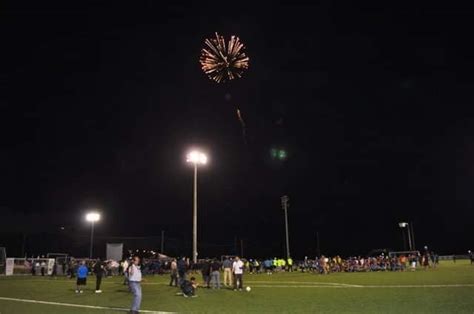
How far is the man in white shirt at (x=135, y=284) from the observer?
49.0 ft

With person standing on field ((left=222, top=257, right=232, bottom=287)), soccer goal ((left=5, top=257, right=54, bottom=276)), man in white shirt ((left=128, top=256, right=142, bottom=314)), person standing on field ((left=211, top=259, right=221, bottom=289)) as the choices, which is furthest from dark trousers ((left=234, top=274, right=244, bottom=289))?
soccer goal ((left=5, top=257, right=54, bottom=276))

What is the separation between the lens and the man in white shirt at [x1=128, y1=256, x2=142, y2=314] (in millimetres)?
14938

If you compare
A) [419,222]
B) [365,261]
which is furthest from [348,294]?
[419,222]

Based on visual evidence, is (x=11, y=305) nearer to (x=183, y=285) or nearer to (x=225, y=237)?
(x=183, y=285)

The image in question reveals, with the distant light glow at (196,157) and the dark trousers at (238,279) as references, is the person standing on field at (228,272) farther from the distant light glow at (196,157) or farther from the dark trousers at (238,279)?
the distant light glow at (196,157)

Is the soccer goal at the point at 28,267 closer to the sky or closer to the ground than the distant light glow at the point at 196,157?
closer to the ground

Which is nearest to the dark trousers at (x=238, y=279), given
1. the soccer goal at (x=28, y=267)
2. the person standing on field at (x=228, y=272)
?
the person standing on field at (x=228, y=272)

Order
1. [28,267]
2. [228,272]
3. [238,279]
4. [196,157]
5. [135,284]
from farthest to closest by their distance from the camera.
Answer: [28,267]
[196,157]
[228,272]
[238,279]
[135,284]

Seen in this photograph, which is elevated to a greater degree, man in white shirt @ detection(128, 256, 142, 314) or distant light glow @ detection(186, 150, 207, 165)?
distant light glow @ detection(186, 150, 207, 165)

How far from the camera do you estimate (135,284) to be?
1523 centimetres

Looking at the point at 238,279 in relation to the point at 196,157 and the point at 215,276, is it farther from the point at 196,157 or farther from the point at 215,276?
the point at 196,157

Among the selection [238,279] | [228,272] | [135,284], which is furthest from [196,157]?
[135,284]

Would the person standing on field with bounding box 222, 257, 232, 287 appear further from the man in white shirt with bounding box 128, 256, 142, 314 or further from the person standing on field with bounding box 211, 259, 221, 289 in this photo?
the man in white shirt with bounding box 128, 256, 142, 314

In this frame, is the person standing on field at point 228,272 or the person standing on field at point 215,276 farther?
the person standing on field at point 228,272
